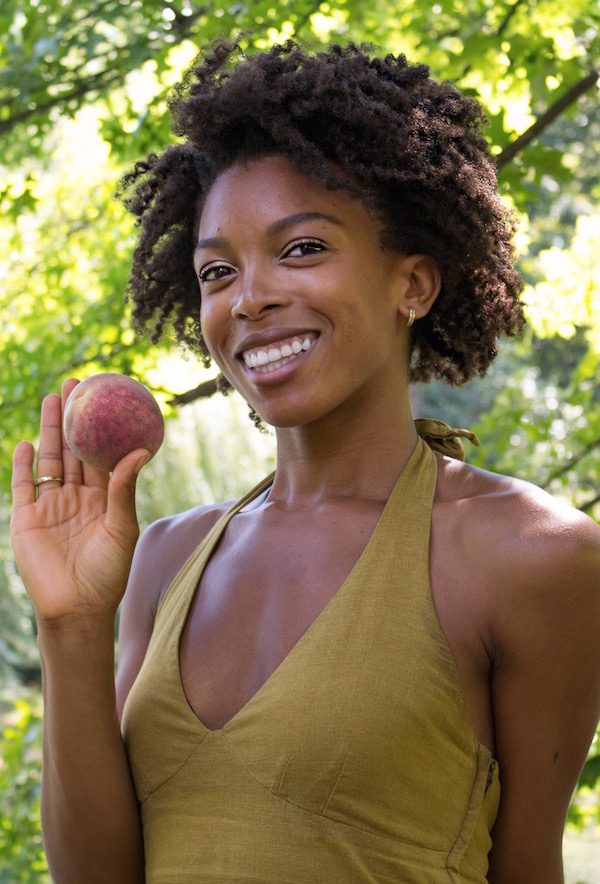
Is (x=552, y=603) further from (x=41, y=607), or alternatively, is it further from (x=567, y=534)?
(x=41, y=607)

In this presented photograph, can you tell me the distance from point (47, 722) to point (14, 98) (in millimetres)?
2878

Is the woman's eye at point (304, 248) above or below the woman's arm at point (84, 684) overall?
above

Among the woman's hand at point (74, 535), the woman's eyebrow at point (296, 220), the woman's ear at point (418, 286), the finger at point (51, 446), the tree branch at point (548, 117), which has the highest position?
the tree branch at point (548, 117)

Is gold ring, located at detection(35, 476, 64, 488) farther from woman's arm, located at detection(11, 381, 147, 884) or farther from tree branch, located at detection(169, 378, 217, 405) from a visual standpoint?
tree branch, located at detection(169, 378, 217, 405)

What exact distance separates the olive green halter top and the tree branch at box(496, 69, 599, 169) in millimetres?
1598

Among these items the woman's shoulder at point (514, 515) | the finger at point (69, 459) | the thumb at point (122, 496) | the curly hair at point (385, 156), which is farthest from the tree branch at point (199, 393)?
the woman's shoulder at point (514, 515)

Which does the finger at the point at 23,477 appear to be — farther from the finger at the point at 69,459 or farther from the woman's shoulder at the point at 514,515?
the woman's shoulder at the point at 514,515

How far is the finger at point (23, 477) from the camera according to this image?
6.70 ft

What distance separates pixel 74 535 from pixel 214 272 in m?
0.62

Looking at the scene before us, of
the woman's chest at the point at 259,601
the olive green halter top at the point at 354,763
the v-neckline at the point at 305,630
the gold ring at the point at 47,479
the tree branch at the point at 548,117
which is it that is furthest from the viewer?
the tree branch at the point at 548,117

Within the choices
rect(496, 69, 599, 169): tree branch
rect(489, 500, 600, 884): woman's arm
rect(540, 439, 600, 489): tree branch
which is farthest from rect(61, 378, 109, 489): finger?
rect(540, 439, 600, 489): tree branch

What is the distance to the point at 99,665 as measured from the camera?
1936 mm

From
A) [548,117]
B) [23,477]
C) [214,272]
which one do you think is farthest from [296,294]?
[548,117]

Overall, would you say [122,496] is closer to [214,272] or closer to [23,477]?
[23,477]
